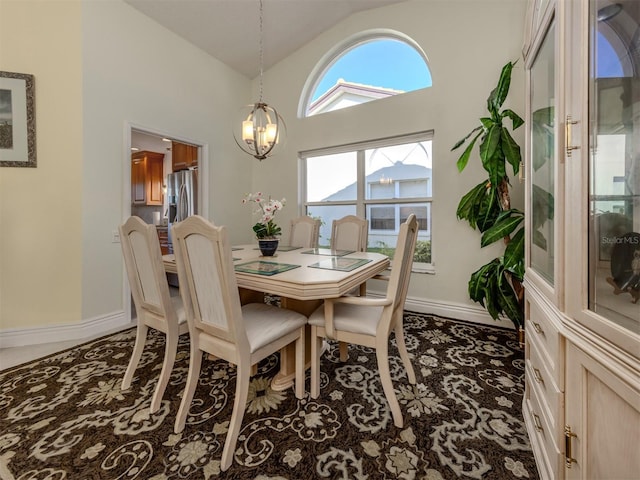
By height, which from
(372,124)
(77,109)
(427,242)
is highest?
(372,124)

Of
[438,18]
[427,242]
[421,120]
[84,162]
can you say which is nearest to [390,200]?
[427,242]

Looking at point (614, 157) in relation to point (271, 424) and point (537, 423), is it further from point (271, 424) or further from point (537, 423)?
point (271, 424)

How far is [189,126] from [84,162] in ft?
4.31

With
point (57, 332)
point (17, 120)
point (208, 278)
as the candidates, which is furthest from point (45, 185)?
point (208, 278)

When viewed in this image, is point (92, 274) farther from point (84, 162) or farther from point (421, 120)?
point (421, 120)

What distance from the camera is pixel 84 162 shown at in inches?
100

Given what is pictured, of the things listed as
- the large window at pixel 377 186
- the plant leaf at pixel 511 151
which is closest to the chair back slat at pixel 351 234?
the large window at pixel 377 186

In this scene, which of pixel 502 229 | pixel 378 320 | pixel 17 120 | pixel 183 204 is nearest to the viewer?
pixel 378 320

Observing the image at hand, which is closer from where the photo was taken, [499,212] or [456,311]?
[499,212]

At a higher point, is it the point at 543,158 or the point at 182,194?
the point at 182,194

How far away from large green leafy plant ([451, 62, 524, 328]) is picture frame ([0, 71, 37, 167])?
391 centimetres

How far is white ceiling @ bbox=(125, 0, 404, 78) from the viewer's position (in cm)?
298

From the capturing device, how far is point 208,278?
1.28 meters

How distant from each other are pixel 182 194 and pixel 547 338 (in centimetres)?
474
